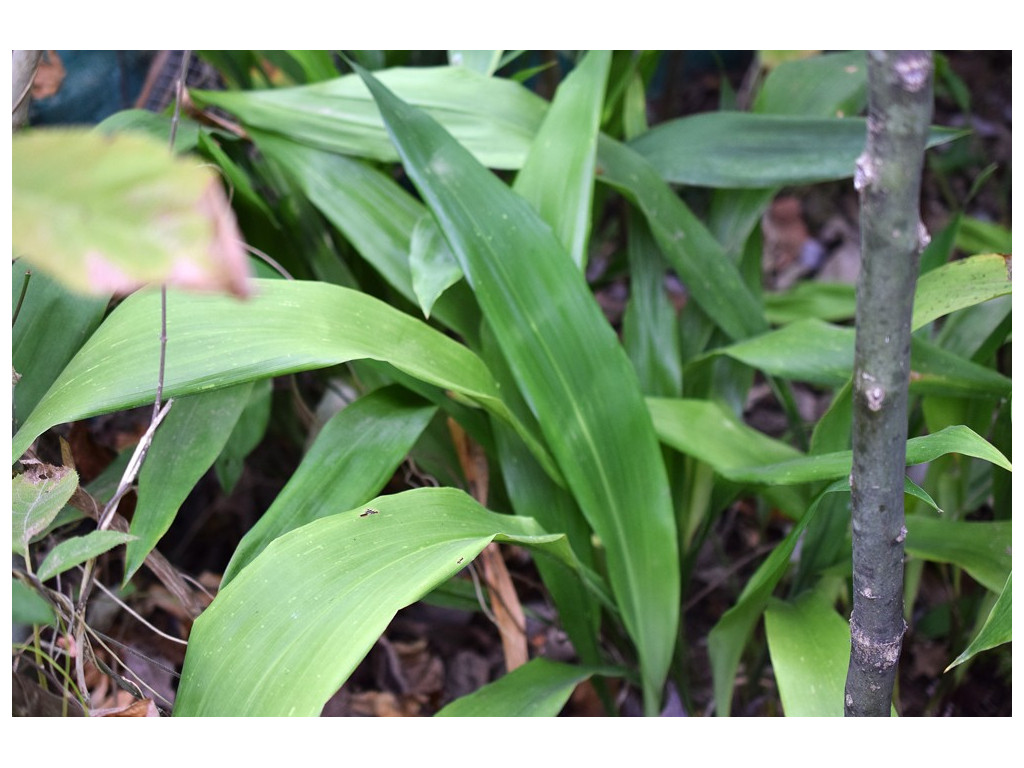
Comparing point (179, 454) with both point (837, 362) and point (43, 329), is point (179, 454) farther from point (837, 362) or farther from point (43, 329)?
point (837, 362)

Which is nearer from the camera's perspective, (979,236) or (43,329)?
(43,329)

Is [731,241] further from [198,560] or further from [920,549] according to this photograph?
[198,560]

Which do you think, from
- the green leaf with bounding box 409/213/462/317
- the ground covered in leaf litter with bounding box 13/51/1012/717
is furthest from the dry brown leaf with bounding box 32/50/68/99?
the green leaf with bounding box 409/213/462/317

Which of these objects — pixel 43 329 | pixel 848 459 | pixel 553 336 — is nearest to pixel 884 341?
pixel 848 459

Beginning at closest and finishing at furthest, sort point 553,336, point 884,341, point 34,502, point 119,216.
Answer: point 119,216, point 884,341, point 34,502, point 553,336

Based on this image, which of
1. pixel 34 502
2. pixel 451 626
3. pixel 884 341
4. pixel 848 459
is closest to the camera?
pixel 884 341
